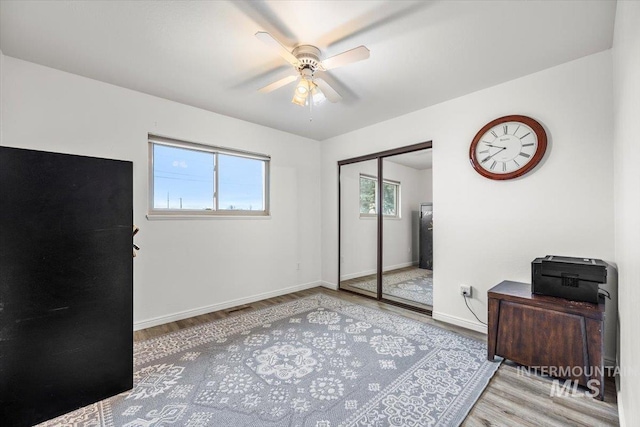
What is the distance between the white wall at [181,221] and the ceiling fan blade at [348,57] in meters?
2.04

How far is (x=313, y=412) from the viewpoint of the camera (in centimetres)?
164

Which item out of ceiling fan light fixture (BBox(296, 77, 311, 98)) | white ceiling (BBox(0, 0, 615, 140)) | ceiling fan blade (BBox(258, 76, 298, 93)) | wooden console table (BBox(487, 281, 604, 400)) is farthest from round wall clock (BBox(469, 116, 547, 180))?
ceiling fan blade (BBox(258, 76, 298, 93))

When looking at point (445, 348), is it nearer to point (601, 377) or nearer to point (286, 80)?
point (601, 377)

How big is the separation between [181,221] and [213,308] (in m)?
1.17

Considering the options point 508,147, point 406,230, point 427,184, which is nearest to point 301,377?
point 406,230

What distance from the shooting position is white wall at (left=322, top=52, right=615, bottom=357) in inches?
85.9

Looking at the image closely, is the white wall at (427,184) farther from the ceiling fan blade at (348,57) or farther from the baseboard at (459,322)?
the ceiling fan blade at (348,57)

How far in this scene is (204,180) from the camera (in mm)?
3459

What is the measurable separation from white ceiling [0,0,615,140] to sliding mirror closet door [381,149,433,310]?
1.08m

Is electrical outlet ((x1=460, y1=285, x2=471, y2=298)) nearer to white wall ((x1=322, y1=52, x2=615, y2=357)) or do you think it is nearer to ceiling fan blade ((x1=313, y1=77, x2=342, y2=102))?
white wall ((x1=322, y1=52, x2=615, y2=357))

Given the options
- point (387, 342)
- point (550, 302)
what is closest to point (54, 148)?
point (387, 342)

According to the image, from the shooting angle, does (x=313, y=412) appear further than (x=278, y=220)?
No

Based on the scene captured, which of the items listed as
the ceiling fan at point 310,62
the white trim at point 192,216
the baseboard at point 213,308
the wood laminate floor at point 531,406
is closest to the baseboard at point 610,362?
the wood laminate floor at point 531,406

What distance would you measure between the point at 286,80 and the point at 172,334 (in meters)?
2.68
